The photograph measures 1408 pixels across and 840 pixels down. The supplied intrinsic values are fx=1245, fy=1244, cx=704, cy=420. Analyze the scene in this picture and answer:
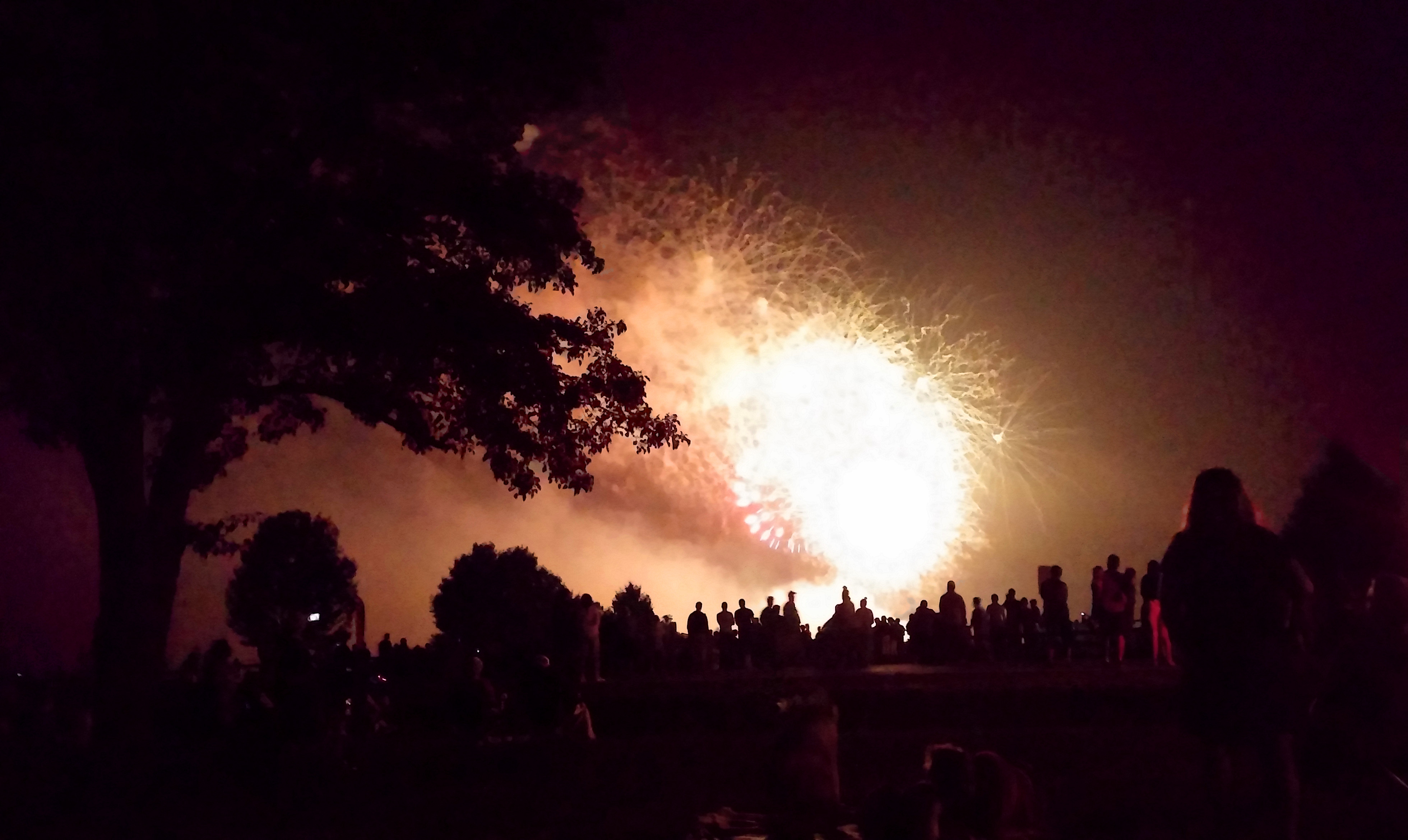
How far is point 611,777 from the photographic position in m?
9.55

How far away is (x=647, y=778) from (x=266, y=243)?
638 cm

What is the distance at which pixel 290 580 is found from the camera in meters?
64.8

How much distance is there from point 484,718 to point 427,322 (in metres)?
4.16

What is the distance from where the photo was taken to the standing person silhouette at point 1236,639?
227 inches

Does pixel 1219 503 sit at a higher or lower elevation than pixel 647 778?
higher

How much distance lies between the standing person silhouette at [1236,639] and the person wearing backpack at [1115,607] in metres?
12.2

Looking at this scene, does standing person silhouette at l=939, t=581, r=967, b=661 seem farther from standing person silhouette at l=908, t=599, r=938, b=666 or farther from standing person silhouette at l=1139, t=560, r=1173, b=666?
standing person silhouette at l=1139, t=560, r=1173, b=666

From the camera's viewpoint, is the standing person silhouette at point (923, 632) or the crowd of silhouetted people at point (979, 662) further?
the standing person silhouette at point (923, 632)

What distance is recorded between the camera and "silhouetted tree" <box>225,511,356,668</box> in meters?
64.2

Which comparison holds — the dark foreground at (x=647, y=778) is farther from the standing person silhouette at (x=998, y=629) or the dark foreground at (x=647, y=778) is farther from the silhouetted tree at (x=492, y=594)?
the silhouetted tree at (x=492, y=594)

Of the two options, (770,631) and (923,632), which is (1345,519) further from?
(770,631)

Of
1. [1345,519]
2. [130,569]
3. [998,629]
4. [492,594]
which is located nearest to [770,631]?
[998,629]

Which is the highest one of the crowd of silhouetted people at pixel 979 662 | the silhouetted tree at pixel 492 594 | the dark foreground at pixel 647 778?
the silhouetted tree at pixel 492 594

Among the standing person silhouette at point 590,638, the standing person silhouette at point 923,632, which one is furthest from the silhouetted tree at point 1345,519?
the standing person silhouette at point 590,638
